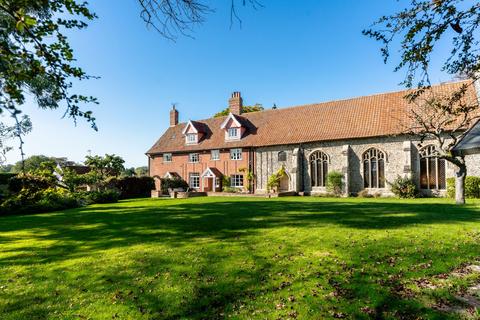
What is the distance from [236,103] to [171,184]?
13.4 m

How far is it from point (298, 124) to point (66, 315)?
99.8ft

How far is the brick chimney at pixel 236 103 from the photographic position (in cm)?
3947

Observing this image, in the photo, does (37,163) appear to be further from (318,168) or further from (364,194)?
(364,194)

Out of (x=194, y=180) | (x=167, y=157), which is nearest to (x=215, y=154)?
(x=194, y=180)

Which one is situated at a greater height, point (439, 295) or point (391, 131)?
point (391, 131)

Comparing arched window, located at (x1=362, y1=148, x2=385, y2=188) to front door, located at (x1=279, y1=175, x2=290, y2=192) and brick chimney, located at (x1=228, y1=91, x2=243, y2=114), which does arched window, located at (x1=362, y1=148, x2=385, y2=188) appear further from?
brick chimney, located at (x1=228, y1=91, x2=243, y2=114)

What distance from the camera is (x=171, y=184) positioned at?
120 ft

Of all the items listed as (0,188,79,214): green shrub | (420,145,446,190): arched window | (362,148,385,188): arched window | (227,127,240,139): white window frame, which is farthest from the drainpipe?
(0,188,79,214): green shrub

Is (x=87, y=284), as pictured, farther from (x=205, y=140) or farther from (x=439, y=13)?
(x=205, y=140)

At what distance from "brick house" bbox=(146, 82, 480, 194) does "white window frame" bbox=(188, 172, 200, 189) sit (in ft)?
0.42

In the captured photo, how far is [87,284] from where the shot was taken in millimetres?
6023

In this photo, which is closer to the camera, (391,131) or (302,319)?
(302,319)

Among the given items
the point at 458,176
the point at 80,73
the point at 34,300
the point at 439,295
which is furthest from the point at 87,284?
the point at 458,176

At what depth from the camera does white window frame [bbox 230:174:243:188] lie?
35000mm
